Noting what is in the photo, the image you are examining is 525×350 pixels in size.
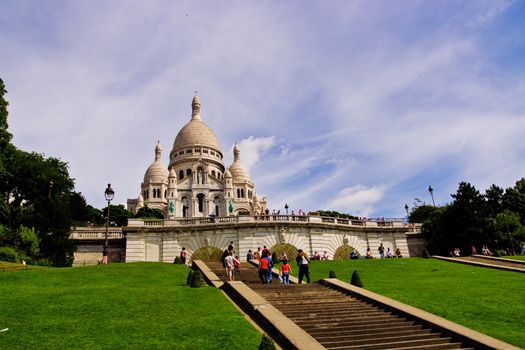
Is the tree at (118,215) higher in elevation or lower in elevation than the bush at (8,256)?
higher

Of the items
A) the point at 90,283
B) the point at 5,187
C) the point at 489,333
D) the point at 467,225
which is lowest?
the point at 489,333

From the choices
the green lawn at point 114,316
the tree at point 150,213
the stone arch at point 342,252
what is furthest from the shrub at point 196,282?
the tree at point 150,213

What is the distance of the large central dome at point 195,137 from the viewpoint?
106 m

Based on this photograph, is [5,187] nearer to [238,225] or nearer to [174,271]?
[238,225]

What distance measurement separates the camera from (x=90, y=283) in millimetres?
17906

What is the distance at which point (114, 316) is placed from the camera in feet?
39.7

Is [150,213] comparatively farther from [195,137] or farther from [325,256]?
[325,256]

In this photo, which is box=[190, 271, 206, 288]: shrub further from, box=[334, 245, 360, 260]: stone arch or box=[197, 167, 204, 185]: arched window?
box=[197, 167, 204, 185]: arched window

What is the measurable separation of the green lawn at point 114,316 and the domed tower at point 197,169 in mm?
69941

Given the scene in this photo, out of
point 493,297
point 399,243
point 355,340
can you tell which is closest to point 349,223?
point 399,243

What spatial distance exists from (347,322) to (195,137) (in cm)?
9697

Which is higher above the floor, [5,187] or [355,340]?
[5,187]

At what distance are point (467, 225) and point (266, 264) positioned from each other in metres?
29.3

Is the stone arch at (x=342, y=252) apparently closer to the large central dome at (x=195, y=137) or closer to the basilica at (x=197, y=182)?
the basilica at (x=197, y=182)
